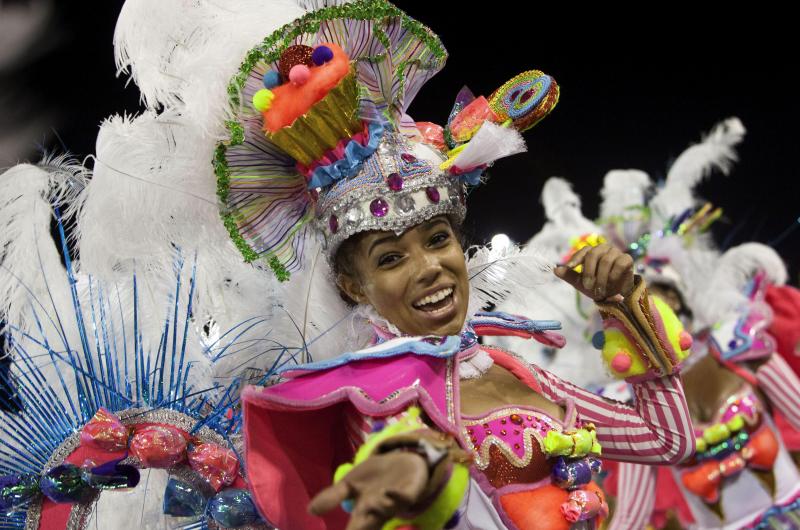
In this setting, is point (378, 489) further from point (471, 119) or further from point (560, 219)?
point (560, 219)

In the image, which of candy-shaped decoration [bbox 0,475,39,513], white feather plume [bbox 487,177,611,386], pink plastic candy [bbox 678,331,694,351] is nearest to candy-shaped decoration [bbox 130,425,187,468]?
candy-shaped decoration [bbox 0,475,39,513]

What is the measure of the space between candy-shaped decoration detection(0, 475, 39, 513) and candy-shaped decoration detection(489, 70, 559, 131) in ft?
3.92

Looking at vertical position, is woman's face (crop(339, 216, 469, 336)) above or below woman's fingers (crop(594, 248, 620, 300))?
above

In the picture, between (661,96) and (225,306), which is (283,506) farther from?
(661,96)

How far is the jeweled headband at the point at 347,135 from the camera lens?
1.58 meters

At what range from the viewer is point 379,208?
1581 millimetres

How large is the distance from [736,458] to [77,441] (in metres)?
2.81

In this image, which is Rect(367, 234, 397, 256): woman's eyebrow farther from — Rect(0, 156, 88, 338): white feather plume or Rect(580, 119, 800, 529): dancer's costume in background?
Rect(580, 119, 800, 529): dancer's costume in background

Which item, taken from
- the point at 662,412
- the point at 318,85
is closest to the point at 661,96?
the point at 662,412

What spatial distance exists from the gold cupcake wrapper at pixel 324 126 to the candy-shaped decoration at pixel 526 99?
306 mm

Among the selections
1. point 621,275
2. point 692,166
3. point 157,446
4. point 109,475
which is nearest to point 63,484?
point 109,475

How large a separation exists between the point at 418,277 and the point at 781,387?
2695 millimetres

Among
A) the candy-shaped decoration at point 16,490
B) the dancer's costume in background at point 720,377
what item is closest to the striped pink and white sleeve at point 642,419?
the candy-shaped decoration at point 16,490

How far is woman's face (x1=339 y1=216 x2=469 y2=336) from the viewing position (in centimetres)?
159
